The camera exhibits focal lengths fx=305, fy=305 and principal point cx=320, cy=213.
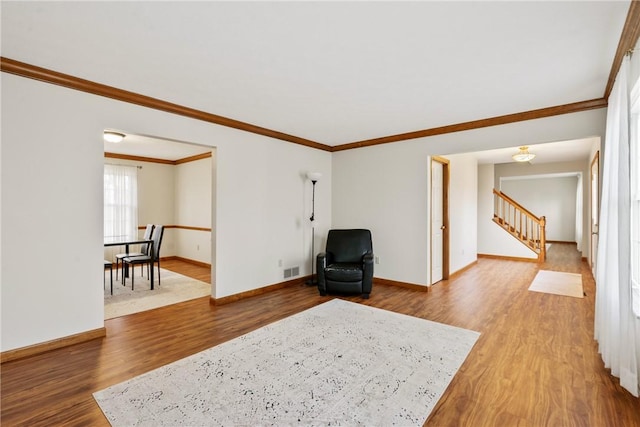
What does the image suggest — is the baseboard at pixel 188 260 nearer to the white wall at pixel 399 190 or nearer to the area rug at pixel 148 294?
the area rug at pixel 148 294

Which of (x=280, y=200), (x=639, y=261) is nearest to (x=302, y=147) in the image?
(x=280, y=200)

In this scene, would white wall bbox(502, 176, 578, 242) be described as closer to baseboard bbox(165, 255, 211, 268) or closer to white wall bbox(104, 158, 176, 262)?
baseboard bbox(165, 255, 211, 268)

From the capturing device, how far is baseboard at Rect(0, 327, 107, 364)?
8.41 ft

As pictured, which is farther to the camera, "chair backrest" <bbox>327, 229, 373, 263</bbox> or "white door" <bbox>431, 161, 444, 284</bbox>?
"white door" <bbox>431, 161, 444, 284</bbox>

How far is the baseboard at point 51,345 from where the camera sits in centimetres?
256

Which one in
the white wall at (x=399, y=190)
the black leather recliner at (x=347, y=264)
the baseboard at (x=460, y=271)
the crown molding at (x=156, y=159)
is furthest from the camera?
the crown molding at (x=156, y=159)

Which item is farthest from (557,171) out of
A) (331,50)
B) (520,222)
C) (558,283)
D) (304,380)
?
(304,380)

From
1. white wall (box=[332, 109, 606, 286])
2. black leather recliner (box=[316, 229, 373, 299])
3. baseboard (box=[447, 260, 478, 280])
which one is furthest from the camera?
baseboard (box=[447, 260, 478, 280])

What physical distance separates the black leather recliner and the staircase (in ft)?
16.6

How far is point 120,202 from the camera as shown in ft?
22.1

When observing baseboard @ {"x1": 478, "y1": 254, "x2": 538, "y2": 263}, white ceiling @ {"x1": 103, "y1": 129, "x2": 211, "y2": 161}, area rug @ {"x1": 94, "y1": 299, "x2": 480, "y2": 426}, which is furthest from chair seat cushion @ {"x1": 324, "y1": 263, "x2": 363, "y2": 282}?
baseboard @ {"x1": 478, "y1": 254, "x2": 538, "y2": 263}

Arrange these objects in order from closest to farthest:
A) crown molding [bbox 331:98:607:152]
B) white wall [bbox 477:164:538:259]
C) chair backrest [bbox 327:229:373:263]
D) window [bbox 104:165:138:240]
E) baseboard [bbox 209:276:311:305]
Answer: crown molding [bbox 331:98:607:152] < baseboard [bbox 209:276:311:305] < chair backrest [bbox 327:229:373:263] < window [bbox 104:165:138:240] < white wall [bbox 477:164:538:259]

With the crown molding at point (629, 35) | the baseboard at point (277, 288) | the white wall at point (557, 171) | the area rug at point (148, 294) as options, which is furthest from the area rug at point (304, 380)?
the white wall at point (557, 171)

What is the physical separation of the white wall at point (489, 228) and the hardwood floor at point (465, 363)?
11.0 feet
